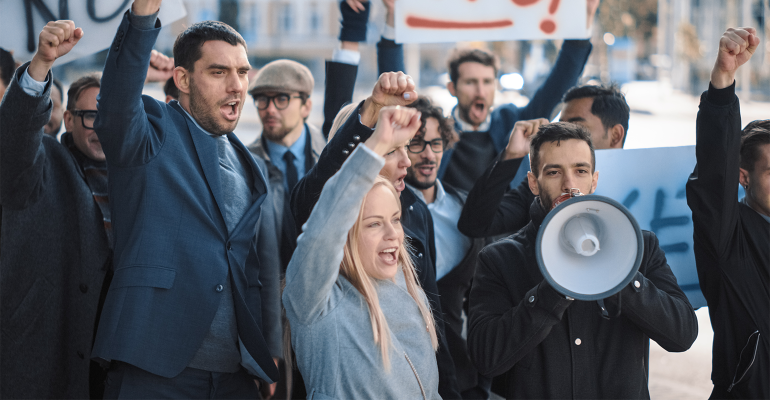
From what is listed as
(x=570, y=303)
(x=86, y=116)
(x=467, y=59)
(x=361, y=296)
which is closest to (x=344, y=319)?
(x=361, y=296)

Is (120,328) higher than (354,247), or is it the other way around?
(354,247)

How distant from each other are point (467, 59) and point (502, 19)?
30.9 inches

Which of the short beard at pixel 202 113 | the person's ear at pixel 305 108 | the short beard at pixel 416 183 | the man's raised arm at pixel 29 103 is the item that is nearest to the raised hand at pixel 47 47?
the man's raised arm at pixel 29 103

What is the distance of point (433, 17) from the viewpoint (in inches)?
136

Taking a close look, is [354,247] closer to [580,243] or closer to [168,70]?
[580,243]

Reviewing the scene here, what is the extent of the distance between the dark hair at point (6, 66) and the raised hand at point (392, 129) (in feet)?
6.34

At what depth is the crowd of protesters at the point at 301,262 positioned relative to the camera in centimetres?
207

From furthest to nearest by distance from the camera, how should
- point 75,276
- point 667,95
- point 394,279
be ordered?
point 667,95, point 75,276, point 394,279

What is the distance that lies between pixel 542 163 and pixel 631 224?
570 millimetres

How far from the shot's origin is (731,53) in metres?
2.32

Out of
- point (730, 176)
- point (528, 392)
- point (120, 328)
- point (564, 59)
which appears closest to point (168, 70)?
point (120, 328)

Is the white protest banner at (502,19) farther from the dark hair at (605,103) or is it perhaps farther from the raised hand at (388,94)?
the raised hand at (388,94)

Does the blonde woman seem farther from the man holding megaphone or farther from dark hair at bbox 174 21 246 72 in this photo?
dark hair at bbox 174 21 246 72

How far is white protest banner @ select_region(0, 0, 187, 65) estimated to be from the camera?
318 cm
